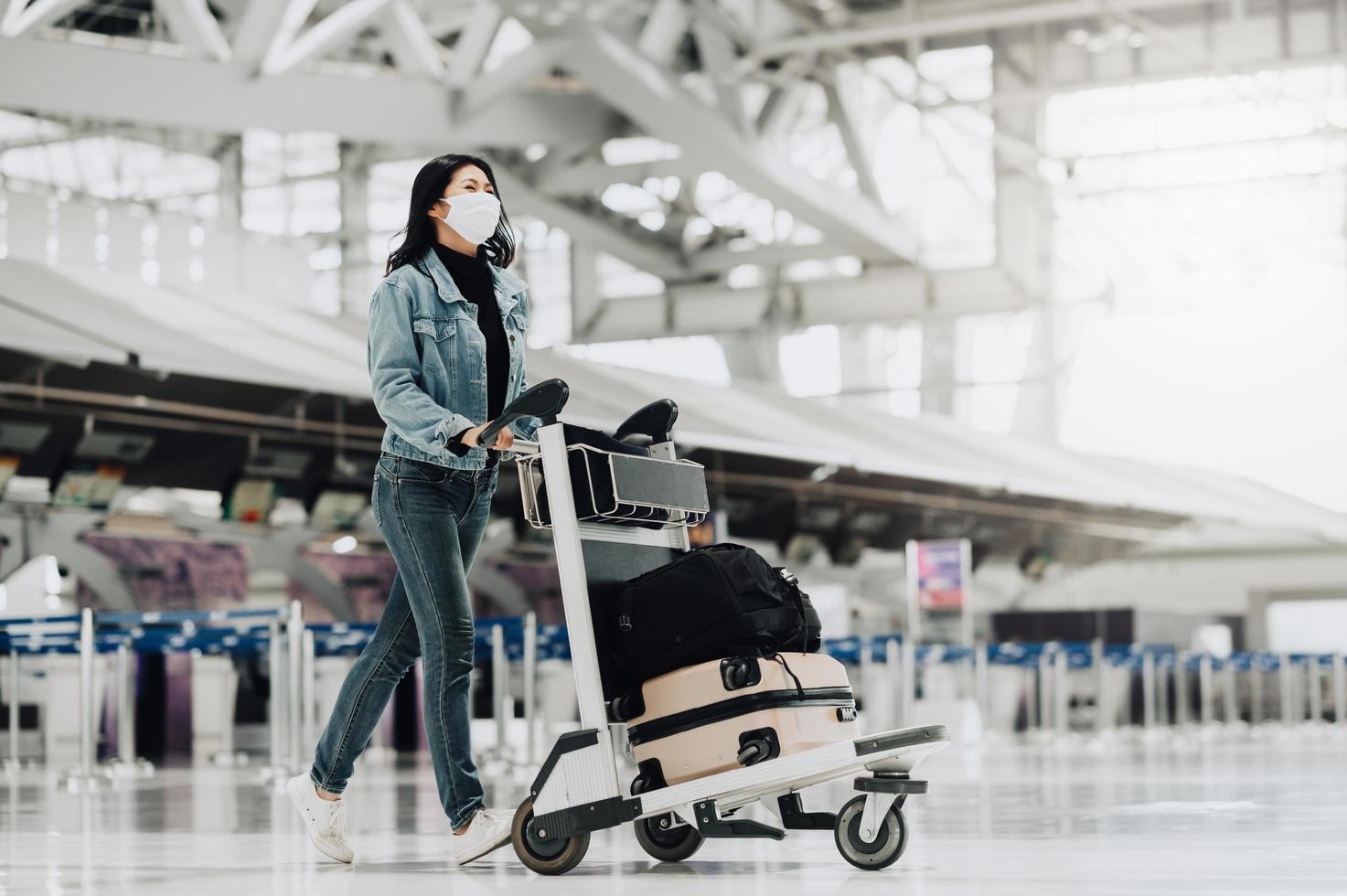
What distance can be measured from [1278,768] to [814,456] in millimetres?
5571

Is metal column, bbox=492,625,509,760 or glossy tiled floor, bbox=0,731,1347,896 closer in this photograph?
glossy tiled floor, bbox=0,731,1347,896

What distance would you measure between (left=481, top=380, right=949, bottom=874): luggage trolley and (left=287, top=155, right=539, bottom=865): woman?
15 centimetres

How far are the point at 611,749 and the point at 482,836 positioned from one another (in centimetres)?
40

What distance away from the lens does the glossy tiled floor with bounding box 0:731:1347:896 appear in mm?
3590

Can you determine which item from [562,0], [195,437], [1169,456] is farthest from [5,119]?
[195,437]

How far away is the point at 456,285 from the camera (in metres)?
4.23

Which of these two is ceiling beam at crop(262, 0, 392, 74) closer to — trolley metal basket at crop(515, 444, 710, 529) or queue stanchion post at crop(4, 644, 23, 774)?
queue stanchion post at crop(4, 644, 23, 774)

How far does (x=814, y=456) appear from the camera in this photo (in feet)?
46.3

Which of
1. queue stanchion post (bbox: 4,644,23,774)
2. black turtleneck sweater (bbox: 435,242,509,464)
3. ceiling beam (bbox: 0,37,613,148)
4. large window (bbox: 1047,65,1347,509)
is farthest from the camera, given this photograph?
large window (bbox: 1047,65,1347,509)

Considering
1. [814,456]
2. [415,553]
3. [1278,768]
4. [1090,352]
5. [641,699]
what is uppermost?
[1090,352]

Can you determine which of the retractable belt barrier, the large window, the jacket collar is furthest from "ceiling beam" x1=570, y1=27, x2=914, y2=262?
the jacket collar

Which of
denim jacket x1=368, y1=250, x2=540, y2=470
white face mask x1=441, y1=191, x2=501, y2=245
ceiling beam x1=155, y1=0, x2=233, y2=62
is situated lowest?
denim jacket x1=368, y1=250, x2=540, y2=470

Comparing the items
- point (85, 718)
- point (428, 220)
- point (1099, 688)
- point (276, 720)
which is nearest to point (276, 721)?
point (276, 720)

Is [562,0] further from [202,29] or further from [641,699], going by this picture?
[641,699]
